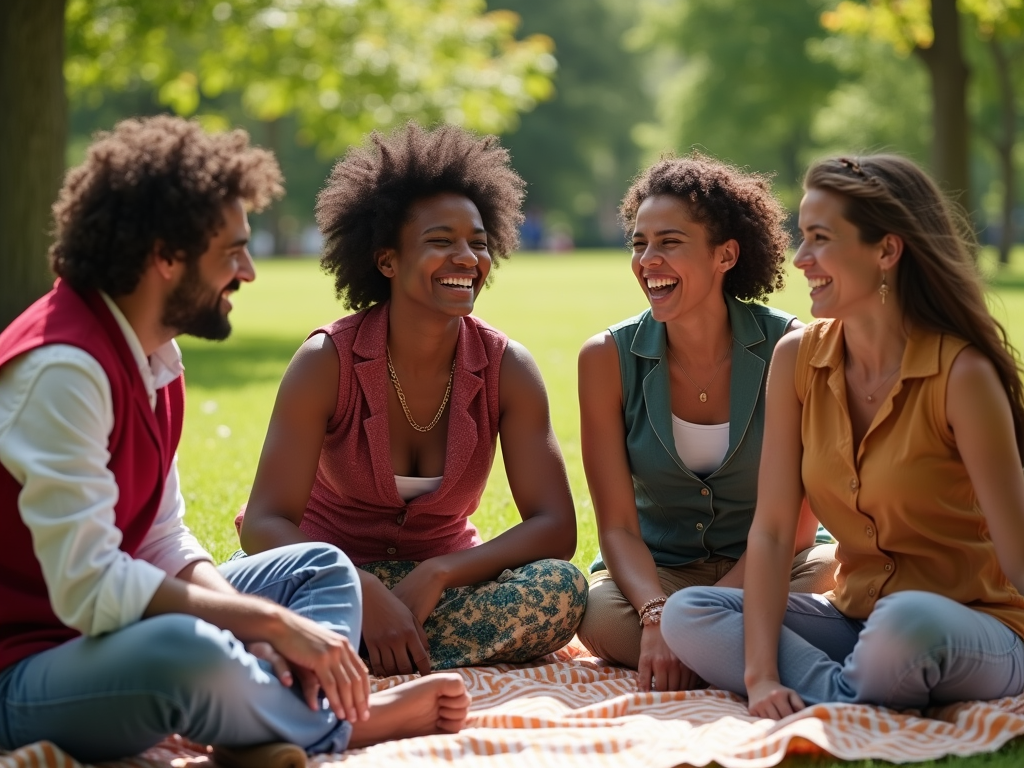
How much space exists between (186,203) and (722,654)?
217 cm

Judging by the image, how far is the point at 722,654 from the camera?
4246 mm

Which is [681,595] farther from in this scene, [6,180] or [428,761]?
[6,180]

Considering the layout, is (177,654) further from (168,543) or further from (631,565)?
(631,565)

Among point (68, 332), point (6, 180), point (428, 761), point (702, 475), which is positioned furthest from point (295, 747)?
point (6, 180)

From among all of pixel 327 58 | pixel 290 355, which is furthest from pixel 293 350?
pixel 327 58

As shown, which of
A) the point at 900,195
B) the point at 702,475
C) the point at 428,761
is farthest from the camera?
the point at 702,475

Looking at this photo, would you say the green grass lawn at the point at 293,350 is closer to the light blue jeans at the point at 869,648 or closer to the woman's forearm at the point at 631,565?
the light blue jeans at the point at 869,648

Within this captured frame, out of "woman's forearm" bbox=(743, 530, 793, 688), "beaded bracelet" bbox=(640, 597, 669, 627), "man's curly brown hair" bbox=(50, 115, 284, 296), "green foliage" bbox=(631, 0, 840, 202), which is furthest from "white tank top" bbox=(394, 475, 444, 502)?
"green foliage" bbox=(631, 0, 840, 202)

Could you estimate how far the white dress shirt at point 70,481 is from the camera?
318 centimetres

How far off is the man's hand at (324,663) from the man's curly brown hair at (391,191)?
1.97 m

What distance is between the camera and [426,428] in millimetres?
5008

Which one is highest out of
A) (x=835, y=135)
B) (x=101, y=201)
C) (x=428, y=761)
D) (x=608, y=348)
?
(x=835, y=135)

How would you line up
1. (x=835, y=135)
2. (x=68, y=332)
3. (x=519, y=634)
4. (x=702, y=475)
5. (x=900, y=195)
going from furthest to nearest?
1. (x=835, y=135)
2. (x=702, y=475)
3. (x=519, y=634)
4. (x=900, y=195)
5. (x=68, y=332)

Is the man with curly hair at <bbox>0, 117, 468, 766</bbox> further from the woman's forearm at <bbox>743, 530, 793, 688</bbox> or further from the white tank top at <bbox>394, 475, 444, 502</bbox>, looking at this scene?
the white tank top at <bbox>394, 475, 444, 502</bbox>
